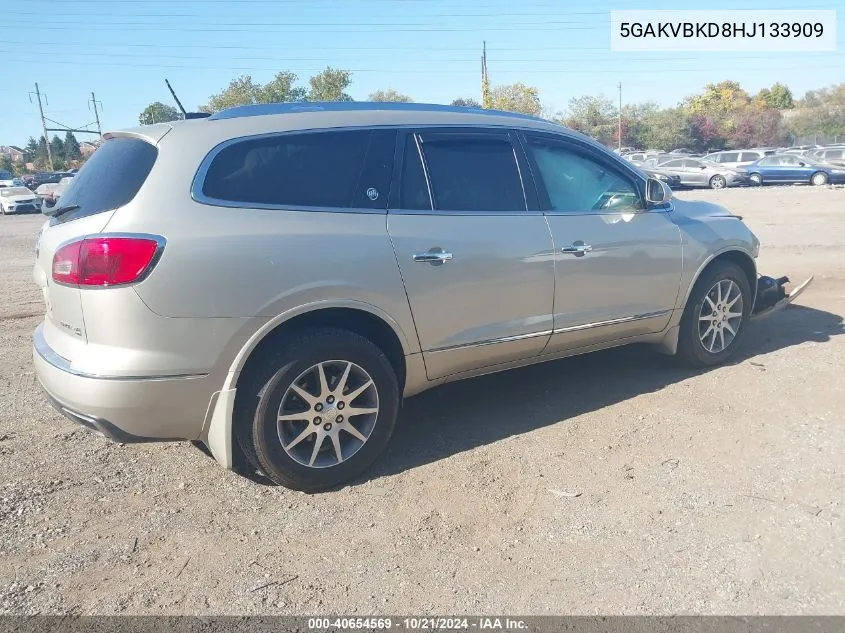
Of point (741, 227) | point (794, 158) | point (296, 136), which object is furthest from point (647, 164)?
point (296, 136)

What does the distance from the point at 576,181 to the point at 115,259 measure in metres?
2.88

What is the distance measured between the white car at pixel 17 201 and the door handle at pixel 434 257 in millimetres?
33103

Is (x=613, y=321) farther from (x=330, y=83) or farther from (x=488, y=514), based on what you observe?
(x=330, y=83)

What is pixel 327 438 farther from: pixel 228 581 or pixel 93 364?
pixel 93 364

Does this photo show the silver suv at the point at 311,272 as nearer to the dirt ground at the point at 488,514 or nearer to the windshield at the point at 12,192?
the dirt ground at the point at 488,514

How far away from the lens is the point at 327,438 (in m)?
3.61

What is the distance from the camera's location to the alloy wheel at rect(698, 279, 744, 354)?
5.22 m

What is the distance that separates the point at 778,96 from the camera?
99562 millimetres

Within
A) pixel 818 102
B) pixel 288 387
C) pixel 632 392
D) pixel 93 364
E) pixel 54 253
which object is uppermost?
pixel 818 102

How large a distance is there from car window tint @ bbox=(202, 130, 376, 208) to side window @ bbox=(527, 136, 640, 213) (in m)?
1.20

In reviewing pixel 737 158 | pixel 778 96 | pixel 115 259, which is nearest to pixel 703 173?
pixel 737 158

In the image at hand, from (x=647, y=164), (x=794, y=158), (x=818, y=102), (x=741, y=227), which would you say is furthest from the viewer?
(x=818, y=102)

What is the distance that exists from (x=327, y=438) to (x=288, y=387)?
37 centimetres

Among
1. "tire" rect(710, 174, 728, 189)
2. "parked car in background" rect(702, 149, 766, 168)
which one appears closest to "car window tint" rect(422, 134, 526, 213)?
"tire" rect(710, 174, 728, 189)
